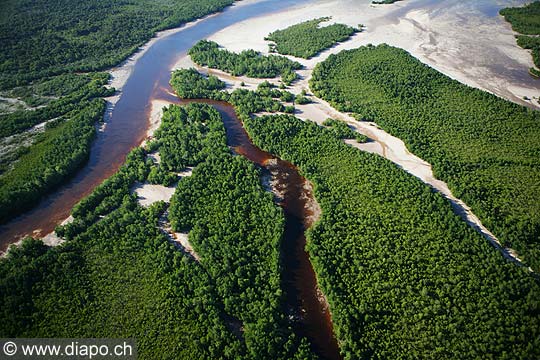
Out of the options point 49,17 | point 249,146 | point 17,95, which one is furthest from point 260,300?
point 49,17

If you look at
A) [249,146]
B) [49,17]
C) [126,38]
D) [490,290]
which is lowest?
[490,290]

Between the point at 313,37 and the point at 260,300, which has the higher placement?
the point at 313,37

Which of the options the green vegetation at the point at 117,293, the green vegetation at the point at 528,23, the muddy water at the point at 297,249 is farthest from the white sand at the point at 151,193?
the green vegetation at the point at 528,23

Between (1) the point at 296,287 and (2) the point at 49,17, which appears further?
(2) the point at 49,17

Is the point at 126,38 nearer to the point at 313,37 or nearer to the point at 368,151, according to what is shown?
the point at 313,37

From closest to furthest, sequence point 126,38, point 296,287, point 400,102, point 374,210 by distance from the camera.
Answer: point 296,287 → point 374,210 → point 400,102 → point 126,38

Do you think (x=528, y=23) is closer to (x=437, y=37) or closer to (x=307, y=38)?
(x=437, y=37)

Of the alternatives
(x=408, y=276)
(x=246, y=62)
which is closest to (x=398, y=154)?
(x=408, y=276)
